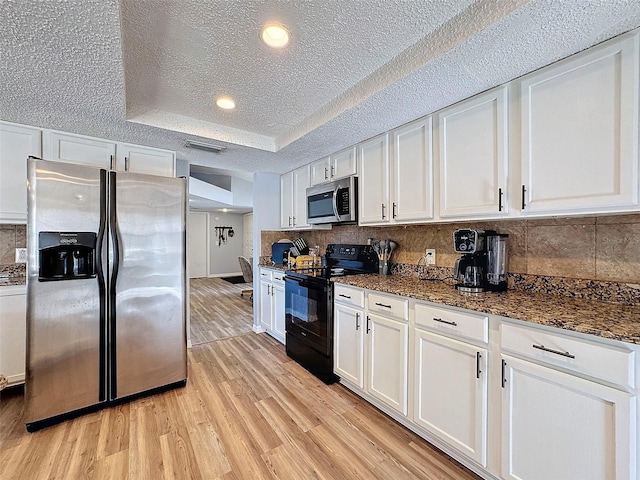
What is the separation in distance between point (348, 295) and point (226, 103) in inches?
72.4

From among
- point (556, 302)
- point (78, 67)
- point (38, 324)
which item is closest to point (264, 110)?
point (78, 67)

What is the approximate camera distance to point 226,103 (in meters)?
2.28

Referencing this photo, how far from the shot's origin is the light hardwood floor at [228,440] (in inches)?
62.6

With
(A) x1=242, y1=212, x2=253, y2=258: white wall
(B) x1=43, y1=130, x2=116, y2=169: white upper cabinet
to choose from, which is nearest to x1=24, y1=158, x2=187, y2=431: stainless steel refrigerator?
(B) x1=43, y1=130, x2=116, y2=169: white upper cabinet

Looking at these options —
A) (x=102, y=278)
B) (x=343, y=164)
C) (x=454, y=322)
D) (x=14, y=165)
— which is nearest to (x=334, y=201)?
(x=343, y=164)

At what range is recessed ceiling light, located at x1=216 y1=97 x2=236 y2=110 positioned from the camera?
7.26 ft

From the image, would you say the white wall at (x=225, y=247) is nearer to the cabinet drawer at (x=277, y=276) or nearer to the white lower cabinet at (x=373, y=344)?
the cabinet drawer at (x=277, y=276)

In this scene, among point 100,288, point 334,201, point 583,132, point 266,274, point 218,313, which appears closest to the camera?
point 583,132

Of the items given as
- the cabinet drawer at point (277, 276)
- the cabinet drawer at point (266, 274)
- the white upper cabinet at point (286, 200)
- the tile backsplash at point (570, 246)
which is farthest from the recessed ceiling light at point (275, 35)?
the cabinet drawer at point (266, 274)

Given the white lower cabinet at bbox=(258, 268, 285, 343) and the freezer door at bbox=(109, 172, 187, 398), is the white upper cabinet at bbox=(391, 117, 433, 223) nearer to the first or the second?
the white lower cabinet at bbox=(258, 268, 285, 343)

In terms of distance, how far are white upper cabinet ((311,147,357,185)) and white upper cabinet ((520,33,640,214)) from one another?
149cm

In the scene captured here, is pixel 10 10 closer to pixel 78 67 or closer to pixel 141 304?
pixel 78 67

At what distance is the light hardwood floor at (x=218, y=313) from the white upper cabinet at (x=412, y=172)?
9.36ft

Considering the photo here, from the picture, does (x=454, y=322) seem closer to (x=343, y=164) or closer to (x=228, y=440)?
(x=228, y=440)
